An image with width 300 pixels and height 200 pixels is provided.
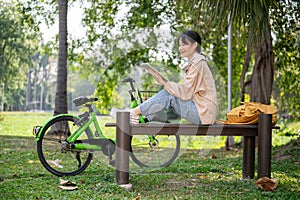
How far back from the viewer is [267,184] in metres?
3.70

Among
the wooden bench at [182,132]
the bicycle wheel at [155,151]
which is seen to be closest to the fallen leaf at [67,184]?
the wooden bench at [182,132]

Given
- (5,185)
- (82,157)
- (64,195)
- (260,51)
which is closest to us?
(64,195)

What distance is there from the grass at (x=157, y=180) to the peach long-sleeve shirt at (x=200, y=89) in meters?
0.59

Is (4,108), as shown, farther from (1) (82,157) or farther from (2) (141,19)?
(1) (82,157)

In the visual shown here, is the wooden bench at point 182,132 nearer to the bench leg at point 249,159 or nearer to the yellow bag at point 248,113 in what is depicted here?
the yellow bag at point 248,113

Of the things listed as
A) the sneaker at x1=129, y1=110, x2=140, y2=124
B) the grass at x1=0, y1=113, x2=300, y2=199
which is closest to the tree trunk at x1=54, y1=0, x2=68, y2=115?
the grass at x1=0, y1=113, x2=300, y2=199

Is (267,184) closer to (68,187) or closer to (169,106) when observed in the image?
(169,106)

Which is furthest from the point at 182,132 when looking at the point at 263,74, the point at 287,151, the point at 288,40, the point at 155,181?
the point at 288,40

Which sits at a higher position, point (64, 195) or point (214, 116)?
point (214, 116)

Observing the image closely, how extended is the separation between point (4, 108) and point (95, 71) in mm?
4998

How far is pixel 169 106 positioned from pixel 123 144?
1.62 feet

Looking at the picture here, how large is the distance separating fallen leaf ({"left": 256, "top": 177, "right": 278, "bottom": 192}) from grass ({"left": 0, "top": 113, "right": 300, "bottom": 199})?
4 cm

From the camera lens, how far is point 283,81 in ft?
27.2

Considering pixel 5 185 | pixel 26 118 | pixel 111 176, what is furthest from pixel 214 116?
pixel 26 118
